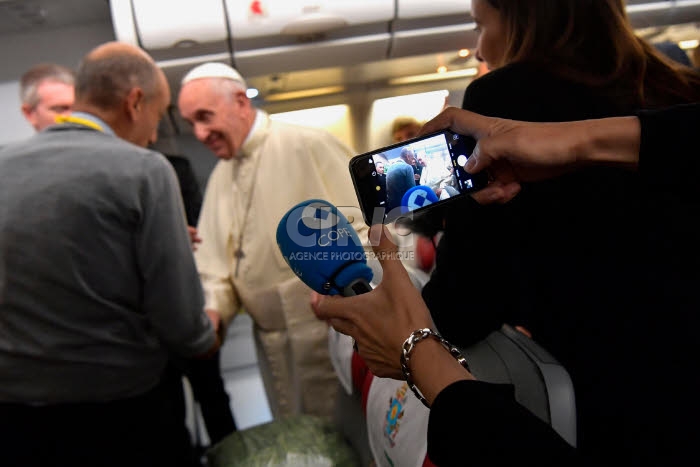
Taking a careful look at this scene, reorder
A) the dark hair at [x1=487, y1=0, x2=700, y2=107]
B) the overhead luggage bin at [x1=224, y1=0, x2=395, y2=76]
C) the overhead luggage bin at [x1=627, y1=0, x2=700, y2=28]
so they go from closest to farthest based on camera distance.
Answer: the dark hair at [x1=487, y1=0, x2=700, y2=107]
the overhead luggage bin at [x1=627, y1=0, x2=700, y2=28]
the overhead luggage bin at [x1=224, y1=0, x2=395, y2=76]

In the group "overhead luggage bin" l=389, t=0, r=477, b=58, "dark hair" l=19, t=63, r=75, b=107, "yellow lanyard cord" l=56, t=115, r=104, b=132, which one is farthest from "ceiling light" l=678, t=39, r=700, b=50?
"dark hair" l=19, t=63, r=75, b=107

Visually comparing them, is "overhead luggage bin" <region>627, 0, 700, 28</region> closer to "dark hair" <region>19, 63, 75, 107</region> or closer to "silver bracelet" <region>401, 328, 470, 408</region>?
"silver bracelet" <region>401, 328, 470, 408</region>

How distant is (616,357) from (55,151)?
1.00m

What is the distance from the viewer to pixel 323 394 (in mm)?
859

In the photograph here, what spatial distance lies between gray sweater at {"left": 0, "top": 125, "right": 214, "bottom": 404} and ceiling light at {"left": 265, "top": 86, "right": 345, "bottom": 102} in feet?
1.08

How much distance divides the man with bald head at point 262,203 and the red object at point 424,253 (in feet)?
0.46

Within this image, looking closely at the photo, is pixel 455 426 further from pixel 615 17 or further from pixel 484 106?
pixel 615 17

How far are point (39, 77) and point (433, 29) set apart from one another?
3.41ft

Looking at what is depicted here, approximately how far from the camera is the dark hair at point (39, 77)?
47.3 inches

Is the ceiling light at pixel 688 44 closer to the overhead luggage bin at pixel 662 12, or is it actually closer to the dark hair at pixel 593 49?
the overhead luggage bin at pixel 662 12

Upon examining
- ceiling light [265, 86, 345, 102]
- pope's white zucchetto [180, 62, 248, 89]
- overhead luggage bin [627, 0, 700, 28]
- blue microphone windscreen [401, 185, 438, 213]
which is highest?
overhead luggage bin [627, 0, 700, 28]

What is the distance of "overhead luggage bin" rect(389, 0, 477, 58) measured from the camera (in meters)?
0.74

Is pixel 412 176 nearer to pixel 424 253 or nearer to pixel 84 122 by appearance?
pixel 424 253

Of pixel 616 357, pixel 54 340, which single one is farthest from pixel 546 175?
pixel 54 340
